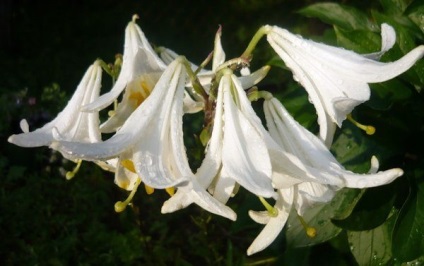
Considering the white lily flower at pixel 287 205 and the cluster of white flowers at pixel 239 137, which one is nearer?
the cluster of white flowers at pixel 239 137

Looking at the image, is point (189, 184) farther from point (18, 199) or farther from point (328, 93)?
point (18, 199)

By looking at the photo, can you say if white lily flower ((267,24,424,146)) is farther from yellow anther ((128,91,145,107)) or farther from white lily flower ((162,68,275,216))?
yellow anther ((128,91,145,107))

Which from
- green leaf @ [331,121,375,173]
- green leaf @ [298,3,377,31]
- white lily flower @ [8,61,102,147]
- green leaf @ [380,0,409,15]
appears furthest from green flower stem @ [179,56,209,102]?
green leaf @ [380,0,409,15]

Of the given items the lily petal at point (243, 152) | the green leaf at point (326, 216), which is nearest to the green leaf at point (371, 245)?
the green leaf at point (326, 216)

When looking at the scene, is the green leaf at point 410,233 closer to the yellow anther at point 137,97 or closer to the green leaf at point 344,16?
the green leaf at point 344,16

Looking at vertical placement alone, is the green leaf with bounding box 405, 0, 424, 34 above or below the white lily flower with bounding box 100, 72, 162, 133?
below

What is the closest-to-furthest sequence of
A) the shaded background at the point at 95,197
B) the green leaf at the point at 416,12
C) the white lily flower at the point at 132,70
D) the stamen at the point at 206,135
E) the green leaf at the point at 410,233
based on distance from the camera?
the white lily flower at the point at 132,70
the stamen at the point at 206,135
the green leaf at the point at 410,233
the green leaf at the point at 416,12
the shaded background at the point at 95,197
